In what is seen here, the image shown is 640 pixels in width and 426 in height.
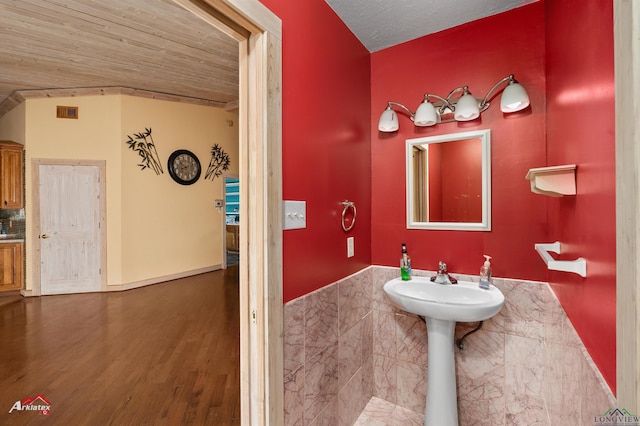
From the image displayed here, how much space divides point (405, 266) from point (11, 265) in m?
5.72

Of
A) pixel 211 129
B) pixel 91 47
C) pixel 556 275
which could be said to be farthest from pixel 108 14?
pixel 556 275

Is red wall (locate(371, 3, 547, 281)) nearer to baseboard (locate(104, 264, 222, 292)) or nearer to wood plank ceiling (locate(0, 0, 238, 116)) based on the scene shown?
wood plank ceiling (locate(0, 0, 238, 116))

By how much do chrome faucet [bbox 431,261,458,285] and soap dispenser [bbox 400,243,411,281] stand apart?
158 millimetres

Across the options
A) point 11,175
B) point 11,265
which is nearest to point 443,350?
point 11,265

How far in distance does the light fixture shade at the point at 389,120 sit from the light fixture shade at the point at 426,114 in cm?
16

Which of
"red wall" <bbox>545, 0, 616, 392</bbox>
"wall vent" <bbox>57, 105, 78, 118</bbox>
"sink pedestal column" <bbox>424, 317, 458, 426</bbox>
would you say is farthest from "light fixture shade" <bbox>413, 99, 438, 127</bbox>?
"wall vent" <bbox>57, 105, 78, 118</bbox>

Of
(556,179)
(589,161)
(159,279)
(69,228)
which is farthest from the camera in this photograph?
(159,279)

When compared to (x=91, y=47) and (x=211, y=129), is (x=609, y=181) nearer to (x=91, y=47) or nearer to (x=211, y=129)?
(x=91, y=47)

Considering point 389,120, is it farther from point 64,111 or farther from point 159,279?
point 64,111

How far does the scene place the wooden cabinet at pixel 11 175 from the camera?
4.29m

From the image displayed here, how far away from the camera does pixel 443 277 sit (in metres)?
1.85

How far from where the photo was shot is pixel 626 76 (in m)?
0.52

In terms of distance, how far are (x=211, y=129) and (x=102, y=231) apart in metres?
2.50

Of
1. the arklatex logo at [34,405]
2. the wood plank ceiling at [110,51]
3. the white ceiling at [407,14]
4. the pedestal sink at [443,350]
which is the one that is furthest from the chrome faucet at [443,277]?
the wood plank ceiling at [110,51]
